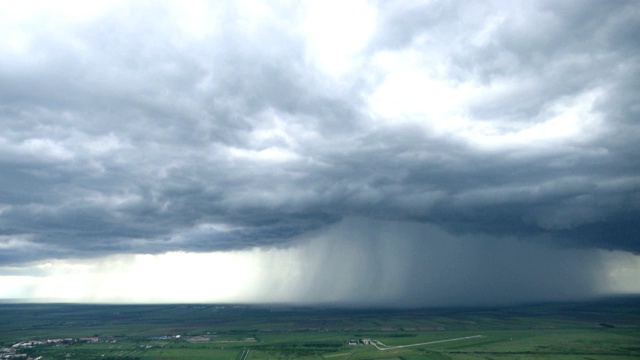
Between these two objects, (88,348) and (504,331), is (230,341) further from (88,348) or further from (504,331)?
(504,331)

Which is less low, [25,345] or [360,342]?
[25,345]

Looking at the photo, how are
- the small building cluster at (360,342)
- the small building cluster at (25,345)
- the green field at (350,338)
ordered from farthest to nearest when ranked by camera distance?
the small building cluster at (360,342) < the small building cluster at (25,345) < the green field at (350,338)

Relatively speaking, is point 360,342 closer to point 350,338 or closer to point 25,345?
point 350,338

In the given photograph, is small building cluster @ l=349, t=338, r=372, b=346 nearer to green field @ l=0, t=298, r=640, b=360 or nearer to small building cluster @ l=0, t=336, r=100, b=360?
green field @ l=0, t=298, r=640, b=360

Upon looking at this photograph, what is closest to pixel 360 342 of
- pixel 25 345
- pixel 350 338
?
pixel 350 338

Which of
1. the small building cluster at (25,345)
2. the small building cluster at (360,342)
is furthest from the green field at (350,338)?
the small building cluster at (360,342)

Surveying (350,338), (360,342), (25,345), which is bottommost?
(350,338)

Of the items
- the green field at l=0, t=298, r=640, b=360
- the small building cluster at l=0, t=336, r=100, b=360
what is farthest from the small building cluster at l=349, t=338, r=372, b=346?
the small building cluster at l=0, t=336, r=100, b=360

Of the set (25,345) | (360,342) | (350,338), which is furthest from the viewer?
(350,338)

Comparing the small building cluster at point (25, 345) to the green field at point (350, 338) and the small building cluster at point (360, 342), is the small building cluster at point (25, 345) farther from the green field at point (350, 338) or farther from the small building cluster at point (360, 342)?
the small building cluster at point (360, 342)

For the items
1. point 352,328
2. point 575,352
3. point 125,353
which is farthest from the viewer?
point 352,328

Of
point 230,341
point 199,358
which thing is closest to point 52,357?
point 199,358
